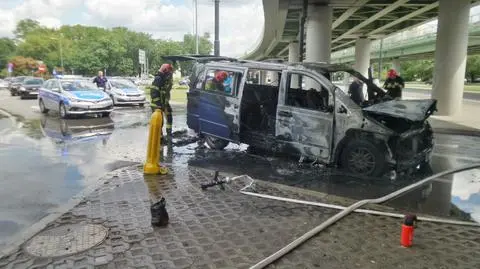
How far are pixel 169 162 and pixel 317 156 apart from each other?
9.50 ft

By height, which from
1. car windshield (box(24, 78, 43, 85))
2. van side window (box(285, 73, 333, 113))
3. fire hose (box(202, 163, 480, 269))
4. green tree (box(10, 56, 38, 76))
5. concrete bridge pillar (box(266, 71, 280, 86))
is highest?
green tree (box(10, 56, 38, 76))

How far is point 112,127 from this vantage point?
523 inches

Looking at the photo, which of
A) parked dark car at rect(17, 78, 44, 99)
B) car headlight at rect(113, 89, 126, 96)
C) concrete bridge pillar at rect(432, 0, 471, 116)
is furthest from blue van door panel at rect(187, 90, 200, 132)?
parked dark car at rect(17, 78, 44, 99)

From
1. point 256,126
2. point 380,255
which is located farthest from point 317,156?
point 380,255

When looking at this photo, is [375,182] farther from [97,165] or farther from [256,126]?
[97,165]

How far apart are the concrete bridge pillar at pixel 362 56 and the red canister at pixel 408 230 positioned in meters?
33.3

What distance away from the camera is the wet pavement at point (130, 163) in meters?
5.62

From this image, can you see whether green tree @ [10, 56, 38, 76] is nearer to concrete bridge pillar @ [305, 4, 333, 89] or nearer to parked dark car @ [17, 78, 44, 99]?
parked dark car @ [17, 78, 44, 99]

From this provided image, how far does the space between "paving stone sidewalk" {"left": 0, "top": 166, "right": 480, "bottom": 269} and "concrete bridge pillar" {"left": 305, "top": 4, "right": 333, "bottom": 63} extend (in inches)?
574

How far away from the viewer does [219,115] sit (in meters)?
8.62

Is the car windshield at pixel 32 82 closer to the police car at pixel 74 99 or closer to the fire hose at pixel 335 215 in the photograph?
the police car at pixel 74 99

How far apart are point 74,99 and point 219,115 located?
351 inches

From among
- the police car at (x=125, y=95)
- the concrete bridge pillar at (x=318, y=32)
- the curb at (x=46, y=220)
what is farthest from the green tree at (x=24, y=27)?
the curb at (x=46, y=220)

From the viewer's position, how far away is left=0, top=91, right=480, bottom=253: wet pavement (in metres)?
5.62
